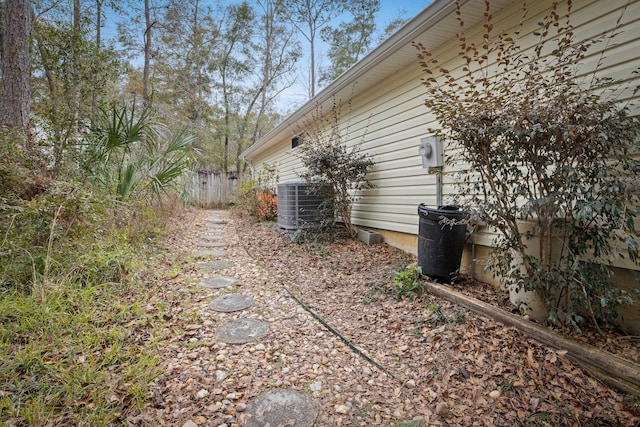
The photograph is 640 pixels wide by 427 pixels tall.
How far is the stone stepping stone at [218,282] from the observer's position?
3148 millimetres

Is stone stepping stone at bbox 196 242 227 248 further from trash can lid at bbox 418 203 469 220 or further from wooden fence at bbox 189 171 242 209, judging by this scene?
wooden fence at bbox 189 171 242 209

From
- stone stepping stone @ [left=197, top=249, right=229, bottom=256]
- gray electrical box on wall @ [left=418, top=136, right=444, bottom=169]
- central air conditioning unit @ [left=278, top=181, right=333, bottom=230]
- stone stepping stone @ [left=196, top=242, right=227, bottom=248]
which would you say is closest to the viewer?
gray electrical box on wall @ [left=418, top=136, right=444, bottom=169]

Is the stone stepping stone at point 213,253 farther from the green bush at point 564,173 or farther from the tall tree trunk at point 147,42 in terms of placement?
the tall tree trunk at point 147,42

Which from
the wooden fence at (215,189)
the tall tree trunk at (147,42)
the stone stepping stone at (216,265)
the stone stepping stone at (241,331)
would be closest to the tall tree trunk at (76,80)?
the stone stepping stone at (216,265)

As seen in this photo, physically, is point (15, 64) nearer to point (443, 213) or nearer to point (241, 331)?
point (241, 331)

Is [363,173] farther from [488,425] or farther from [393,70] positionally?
[488,425]

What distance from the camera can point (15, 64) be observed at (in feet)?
10.6

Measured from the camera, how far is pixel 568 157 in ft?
6.14

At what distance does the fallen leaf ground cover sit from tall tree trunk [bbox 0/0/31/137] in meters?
2.68

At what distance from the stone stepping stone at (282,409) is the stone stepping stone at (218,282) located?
1758mm

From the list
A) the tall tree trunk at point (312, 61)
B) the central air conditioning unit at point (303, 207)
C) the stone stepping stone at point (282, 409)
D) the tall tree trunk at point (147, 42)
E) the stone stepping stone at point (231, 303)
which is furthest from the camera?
the tall tree trunk at point (312, 61)

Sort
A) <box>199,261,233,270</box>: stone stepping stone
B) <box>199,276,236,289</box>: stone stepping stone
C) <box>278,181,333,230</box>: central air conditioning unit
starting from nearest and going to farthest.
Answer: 1. <box>199,276,236,289</box>: stone stepping stone
2. <box>199,261,233,270</box>: stone stepping stone
3. <box>278,181,333,230</box>: central air conditioning unit

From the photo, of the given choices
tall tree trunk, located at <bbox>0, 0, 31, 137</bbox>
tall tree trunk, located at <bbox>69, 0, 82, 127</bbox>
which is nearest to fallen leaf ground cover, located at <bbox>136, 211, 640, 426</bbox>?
tall tree trunk, located at <bbox>69, 0, 82, 127</bbox>

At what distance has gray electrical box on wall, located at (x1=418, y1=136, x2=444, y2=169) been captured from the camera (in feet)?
11.1
